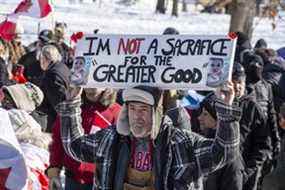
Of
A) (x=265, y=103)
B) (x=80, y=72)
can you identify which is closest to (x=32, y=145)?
(x=80, y=72)

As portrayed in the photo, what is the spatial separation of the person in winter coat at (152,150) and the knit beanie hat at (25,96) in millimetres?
1427

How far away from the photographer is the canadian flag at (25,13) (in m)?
9.74

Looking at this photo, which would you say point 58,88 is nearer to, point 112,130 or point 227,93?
point 112,130

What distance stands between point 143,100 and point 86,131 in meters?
1.63

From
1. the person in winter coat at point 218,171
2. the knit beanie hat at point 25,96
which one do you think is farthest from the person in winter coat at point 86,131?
the person in winter coat at point 218,171

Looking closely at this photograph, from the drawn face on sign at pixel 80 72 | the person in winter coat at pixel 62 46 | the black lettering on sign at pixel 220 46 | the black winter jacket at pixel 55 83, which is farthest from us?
the person in winter coat at pixel 62 46

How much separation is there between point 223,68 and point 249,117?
2295 mm

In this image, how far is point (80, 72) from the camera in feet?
15.5

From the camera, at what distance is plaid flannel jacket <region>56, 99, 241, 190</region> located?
438 centimetres

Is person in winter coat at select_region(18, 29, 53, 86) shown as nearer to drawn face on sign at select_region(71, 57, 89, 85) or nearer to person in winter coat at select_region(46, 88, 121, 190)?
person in winter coat at select_region(46, 88, 121, 190)

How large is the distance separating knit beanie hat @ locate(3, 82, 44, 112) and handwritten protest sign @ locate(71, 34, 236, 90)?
4.39 ft

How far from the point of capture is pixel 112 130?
15.4 ft

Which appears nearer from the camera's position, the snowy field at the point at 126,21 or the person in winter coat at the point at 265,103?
the person in winter coat at the point at 265,103

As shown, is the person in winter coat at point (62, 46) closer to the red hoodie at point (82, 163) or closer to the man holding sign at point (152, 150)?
the red hoodie at point (82, 163)
